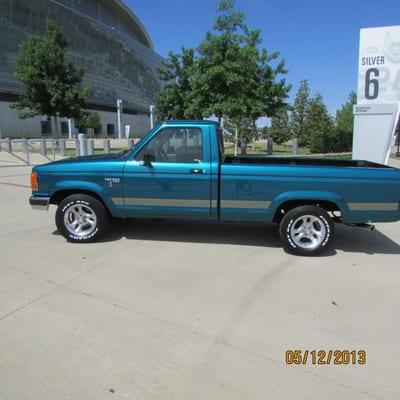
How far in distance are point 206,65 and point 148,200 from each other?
543 inches

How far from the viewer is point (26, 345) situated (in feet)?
9.41

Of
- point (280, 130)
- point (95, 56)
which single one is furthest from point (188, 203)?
point (95, 56)

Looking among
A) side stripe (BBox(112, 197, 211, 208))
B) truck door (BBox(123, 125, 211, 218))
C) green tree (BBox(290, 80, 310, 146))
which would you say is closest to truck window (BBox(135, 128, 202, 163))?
truck door (BBox(123, 125, 211, 218))

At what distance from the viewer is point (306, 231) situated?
5.00m

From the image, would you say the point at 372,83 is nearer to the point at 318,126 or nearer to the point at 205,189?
the point at 205,189

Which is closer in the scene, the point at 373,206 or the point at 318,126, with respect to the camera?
the point at 373,206

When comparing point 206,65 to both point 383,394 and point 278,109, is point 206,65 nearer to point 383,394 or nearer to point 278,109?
point 278,109

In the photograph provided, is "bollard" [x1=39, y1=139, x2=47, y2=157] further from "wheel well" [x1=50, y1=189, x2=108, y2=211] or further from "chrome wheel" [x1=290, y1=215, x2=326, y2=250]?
"chrome wheel" [x1=290, y1=215, x2=326, y2=250]

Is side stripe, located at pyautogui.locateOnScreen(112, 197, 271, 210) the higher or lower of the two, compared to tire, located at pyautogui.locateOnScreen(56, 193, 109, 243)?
higher

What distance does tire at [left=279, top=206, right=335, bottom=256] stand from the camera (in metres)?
4.90

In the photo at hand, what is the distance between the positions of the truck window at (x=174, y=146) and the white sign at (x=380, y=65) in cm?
922

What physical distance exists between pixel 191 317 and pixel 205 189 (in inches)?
83.1

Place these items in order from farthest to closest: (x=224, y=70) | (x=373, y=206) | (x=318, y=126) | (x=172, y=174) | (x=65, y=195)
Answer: (x=318, y=126) → (x=224, y=70) → (x=65, y=195) → (x=172, y=174) → (x=373, y=206)
